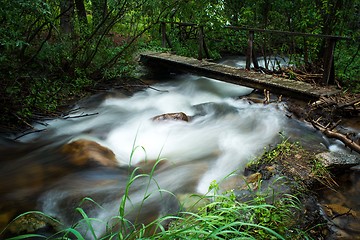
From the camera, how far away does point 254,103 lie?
7125mm

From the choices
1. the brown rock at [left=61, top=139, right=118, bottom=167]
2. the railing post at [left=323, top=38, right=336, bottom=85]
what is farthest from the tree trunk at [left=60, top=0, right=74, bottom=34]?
the railing post at [left=323, top=38, right=336, bottom=85]

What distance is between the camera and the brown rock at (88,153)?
479 cm

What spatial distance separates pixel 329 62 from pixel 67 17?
6.07 meters

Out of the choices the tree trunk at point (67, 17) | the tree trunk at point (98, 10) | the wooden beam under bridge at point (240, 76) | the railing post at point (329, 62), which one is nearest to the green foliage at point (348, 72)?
the railing post at point (329, 62)

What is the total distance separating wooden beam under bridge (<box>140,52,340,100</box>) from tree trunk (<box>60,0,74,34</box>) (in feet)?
7.86

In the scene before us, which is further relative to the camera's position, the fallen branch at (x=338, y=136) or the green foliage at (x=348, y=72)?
the green foliage at (x=348, y=72)

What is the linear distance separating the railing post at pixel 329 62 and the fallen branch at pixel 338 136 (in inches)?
79.5

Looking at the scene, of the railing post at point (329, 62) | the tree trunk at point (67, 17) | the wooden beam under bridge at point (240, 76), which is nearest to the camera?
the wooden beam under bridge at point (240, 76)

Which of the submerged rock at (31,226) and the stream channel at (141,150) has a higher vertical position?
the submerged rock at (31,226)

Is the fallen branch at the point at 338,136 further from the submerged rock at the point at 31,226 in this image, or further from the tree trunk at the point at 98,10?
the tree trunk at the point at 98,10

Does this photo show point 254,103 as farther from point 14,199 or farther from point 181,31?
point 181,31

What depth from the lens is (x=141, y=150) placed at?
539 cm

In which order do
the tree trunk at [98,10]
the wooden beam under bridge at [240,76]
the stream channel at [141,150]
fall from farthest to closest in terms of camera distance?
the tree trunk at [98,10]
the wooden beam under bridge at [240,76]
the stream channel at [141,150]

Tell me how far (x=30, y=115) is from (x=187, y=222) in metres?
4.46
